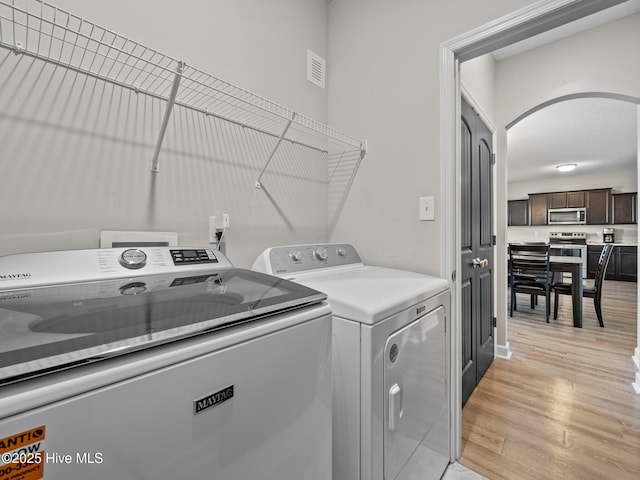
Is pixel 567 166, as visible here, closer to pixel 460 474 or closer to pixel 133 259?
pixel 460 474

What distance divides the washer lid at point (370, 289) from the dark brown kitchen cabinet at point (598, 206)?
27.9ft

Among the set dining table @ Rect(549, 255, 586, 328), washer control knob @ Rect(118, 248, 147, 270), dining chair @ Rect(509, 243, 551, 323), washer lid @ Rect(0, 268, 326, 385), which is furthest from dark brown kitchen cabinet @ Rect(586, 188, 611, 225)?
washer control knob @ Rect(118, 248, 147, 270)

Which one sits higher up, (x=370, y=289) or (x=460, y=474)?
(x=370, y=289)

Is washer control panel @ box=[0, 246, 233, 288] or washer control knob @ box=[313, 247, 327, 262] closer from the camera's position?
washer control panel @ box=[0, 246, 233, 288]

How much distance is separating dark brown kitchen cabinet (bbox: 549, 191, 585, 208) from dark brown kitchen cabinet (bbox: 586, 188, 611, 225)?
0.13m

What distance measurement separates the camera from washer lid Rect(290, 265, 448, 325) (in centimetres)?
94

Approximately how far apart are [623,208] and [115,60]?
9743mm

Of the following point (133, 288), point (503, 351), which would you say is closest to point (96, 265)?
point (133, 288)

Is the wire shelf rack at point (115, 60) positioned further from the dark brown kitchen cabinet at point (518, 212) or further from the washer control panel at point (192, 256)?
the dark brown kitchen cabinet at point (518, 212)

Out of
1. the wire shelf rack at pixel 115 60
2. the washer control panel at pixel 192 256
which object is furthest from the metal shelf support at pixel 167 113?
the washer control panel at pixel 192 256

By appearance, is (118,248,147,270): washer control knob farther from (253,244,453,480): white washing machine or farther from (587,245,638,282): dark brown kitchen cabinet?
(587,245,638,282): dark brown kitchen cabinet

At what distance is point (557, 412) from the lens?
6.18 feet

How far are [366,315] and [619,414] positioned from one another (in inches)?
84.4
